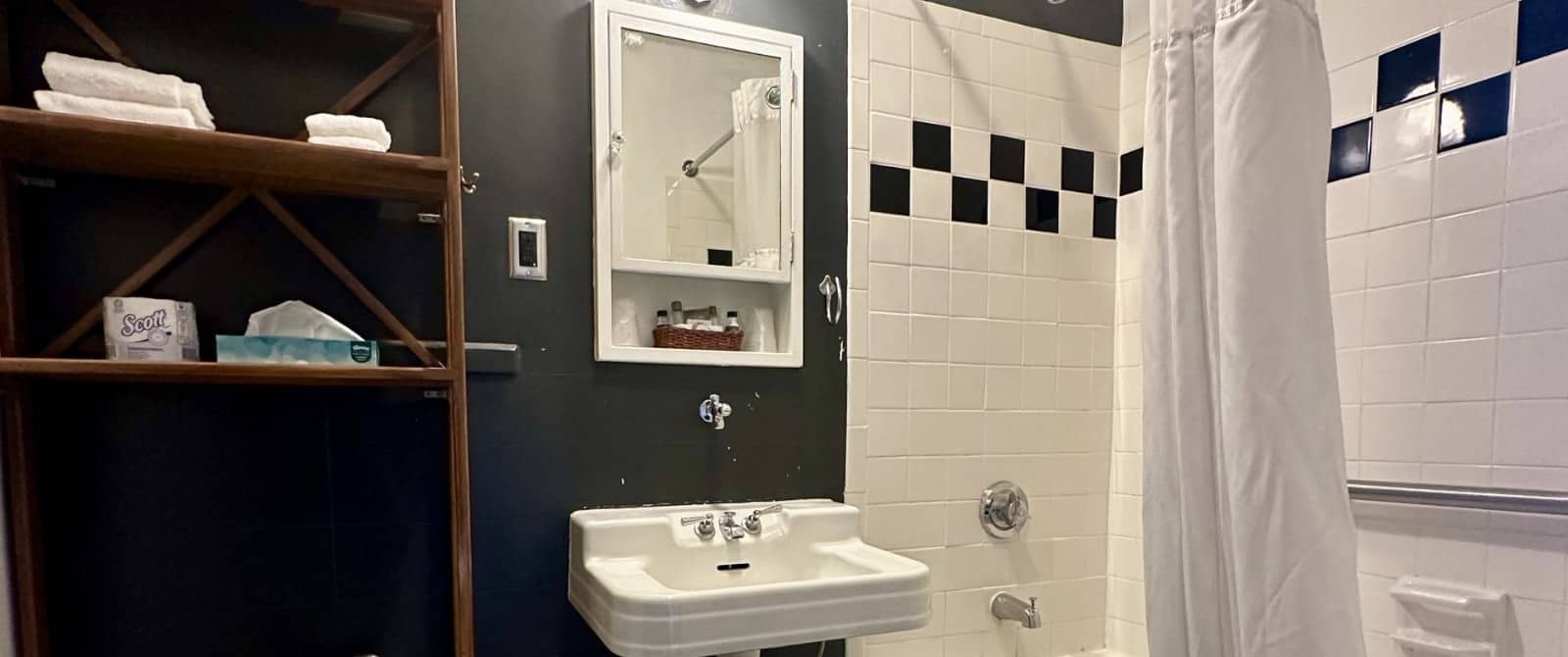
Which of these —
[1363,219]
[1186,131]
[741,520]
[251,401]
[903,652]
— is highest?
[1186,131]

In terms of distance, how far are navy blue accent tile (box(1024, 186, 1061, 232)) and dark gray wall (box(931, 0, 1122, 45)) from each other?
1.37 feet

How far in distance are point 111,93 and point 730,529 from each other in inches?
45.6

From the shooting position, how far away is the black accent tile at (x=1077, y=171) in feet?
6.22

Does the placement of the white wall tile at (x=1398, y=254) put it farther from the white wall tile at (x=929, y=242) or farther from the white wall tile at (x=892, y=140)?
the white wall tile at (x=892, y=140)

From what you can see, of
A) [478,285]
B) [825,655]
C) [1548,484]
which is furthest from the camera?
[825,655]

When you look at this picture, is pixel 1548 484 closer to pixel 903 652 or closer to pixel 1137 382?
pixel 1137 382

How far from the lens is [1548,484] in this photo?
1.15m

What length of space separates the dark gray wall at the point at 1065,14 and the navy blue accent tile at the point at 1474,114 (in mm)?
808

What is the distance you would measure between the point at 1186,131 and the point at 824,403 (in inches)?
34.1

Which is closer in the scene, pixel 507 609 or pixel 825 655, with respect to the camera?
pixel 507 609

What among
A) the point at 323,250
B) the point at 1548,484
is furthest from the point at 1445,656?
the point at 323,250

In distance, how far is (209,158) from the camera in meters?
1.07

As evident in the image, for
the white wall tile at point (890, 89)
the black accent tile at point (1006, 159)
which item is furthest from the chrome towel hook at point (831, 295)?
the black accent tile at point (1006, 159)

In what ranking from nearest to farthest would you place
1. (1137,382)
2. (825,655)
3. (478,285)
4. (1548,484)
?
(1548,484), (478,285), (825,655), (1137,382)
